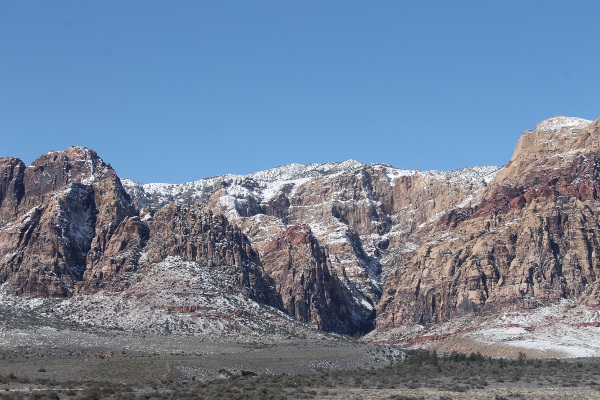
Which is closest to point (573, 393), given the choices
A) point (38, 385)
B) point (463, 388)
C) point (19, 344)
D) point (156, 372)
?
→ point (463, 388)

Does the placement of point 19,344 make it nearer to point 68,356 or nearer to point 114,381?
point 68,356

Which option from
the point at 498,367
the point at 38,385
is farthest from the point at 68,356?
the point at 498,367

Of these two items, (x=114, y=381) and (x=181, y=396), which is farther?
(x=114, y=381)

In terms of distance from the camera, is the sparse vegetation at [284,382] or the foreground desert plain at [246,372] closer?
the sparse vegetation at [284,382]

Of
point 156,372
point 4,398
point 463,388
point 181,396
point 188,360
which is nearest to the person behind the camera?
point 4,398

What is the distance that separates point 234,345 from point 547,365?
2317 inches

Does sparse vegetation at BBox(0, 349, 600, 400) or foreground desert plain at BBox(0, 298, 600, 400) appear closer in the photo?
sparse vegetation at BBox(0, 349, 600, 400)

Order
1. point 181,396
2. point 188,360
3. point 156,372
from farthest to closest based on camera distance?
point 188,360 < point 156,372 < point 181,396

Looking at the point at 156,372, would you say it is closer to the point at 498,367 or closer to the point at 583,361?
the point at 498,367

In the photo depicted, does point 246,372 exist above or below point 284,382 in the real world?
above

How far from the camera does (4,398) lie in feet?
352

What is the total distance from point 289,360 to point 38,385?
54287mm

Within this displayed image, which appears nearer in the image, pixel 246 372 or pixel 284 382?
pixel 284 382

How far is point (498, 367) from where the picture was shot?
180 meters
